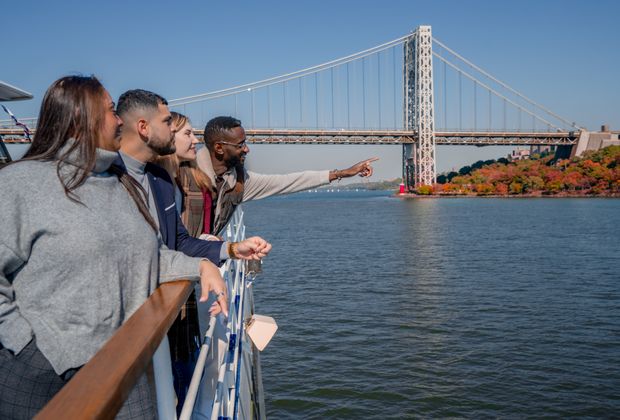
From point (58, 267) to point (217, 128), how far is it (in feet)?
4.78

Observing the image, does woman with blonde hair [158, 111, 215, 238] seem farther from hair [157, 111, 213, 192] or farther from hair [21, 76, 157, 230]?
hair [21, 76, 157, 230]

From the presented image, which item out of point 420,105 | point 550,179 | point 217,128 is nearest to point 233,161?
point 217,128

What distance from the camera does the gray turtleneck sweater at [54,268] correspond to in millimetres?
1055

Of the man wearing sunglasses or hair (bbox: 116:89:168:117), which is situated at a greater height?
hair (bbox: 116:89:168:117)

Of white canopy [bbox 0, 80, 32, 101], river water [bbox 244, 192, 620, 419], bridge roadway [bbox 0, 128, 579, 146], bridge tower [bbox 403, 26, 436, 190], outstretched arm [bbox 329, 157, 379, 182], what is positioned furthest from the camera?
bridge tower [bbox 403, 26, 436, 190]

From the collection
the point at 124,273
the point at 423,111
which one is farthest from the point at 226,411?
the point at 423,111

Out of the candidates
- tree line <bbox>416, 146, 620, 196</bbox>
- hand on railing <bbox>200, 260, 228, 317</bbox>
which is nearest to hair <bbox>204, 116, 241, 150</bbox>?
hand on railing <bbox>200, 260, 228, 317</bbox>

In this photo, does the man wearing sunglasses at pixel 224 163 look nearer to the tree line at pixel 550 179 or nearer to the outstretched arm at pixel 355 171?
the outstretched arm at pixel 355 171

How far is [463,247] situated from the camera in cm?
1652

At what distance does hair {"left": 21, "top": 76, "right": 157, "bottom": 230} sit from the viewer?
45.2 inches

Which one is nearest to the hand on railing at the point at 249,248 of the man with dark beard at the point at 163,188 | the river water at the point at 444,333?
the man with dark beard at the point at 163,188

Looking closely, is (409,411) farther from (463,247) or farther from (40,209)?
(463,247)

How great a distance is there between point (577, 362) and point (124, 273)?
634 cm

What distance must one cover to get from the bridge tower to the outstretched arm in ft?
159
